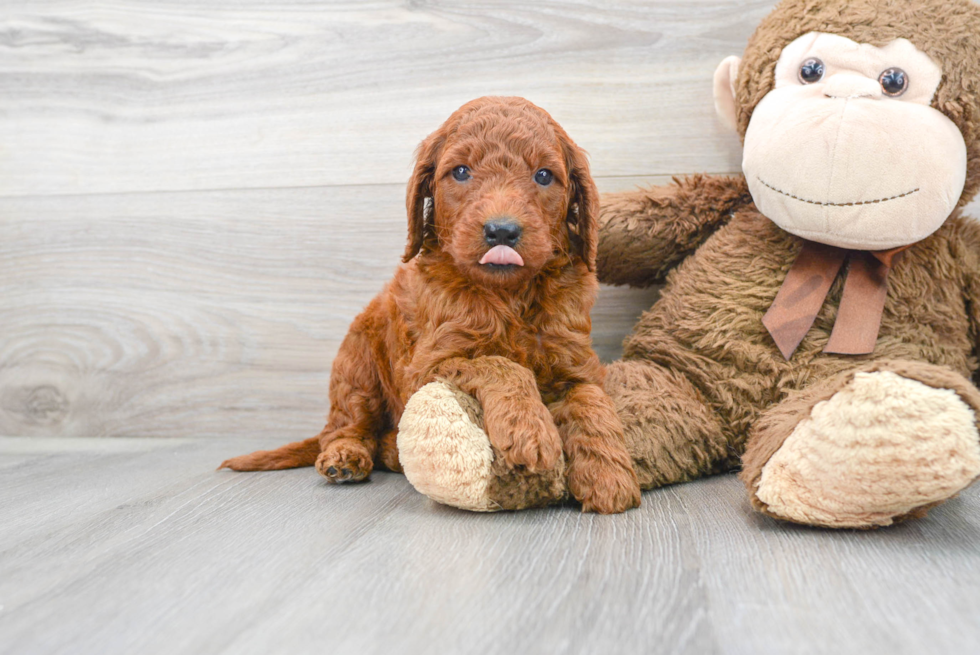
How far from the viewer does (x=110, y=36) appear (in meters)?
1.80

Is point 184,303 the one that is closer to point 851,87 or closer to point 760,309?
point 760,309

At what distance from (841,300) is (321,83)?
1223 millimetres

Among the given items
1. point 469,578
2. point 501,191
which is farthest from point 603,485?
point 501,191

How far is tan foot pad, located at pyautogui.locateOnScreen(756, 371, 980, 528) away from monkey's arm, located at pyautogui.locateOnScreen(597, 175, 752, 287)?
561 mm

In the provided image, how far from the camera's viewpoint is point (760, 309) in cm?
132

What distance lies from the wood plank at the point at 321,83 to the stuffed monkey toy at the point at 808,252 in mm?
233

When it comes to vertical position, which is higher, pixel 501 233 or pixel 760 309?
pixel 501 233

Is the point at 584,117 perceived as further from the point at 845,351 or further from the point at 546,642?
the point at 546,642

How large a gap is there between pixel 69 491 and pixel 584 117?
1.28 m

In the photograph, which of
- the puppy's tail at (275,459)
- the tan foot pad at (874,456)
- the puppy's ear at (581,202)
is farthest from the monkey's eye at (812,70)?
the puppy's tail at (275,459)

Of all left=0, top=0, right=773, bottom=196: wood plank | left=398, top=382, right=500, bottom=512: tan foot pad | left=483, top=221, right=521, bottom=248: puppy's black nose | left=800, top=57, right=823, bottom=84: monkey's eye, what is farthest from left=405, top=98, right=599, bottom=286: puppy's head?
left=0, top=0, right=773, bottom=196: wood plank

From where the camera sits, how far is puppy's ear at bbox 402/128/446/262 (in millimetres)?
1188

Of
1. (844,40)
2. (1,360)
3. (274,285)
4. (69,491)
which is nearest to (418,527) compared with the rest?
(69,491)

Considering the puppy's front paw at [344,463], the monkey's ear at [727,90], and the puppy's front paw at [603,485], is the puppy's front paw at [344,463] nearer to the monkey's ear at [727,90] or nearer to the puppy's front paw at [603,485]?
the puppy's front paw at [603,485]
